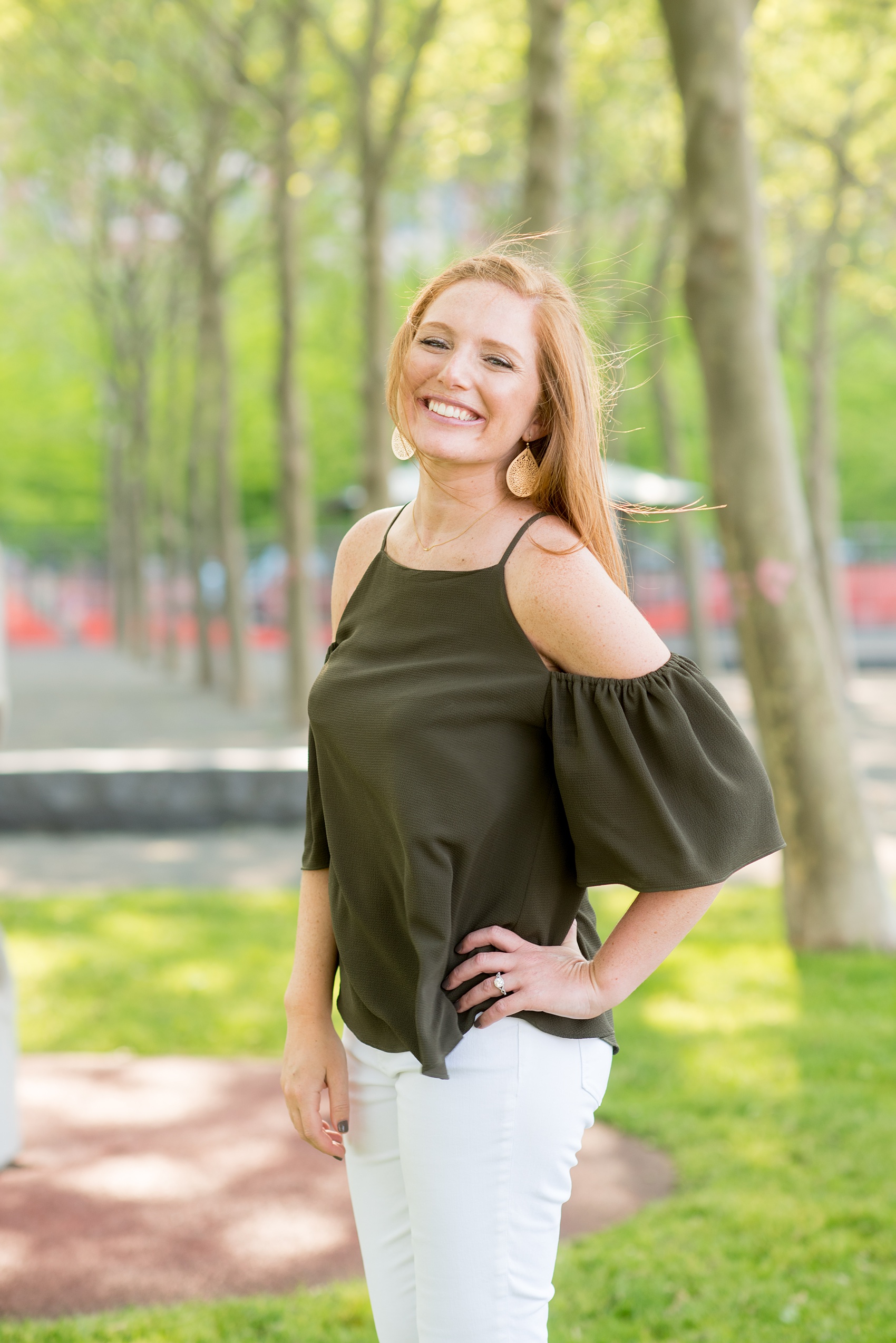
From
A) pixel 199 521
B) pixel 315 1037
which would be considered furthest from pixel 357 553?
pixel 199 521

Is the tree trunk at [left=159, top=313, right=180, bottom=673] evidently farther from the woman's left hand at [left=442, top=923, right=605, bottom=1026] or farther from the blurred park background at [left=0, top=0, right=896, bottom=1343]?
the woman's left hand at [left=442, top=923, right=605, bottom=1026]

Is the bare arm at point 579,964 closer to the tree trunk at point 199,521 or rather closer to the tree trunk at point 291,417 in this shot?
the tree trunk at point 291,417

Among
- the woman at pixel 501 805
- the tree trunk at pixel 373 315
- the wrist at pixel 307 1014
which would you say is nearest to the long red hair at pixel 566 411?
the woman at pixel 501 805

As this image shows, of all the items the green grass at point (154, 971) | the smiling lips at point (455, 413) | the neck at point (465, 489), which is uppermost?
the smiling lips at point (455, 413)

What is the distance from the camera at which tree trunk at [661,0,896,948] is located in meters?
6.28

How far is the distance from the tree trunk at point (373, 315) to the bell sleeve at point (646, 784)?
34.7ft

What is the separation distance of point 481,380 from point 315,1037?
105 centimetres

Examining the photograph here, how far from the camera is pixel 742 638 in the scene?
6.53 metres

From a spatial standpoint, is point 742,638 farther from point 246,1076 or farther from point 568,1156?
point 568,1156

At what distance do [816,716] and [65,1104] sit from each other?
366cm

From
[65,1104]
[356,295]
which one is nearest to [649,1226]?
[65,1104]

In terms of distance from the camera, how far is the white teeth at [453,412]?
6.43 feet

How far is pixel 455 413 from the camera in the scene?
1.96 m

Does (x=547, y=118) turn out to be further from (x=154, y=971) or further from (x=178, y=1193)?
(x=178, y=1193)
